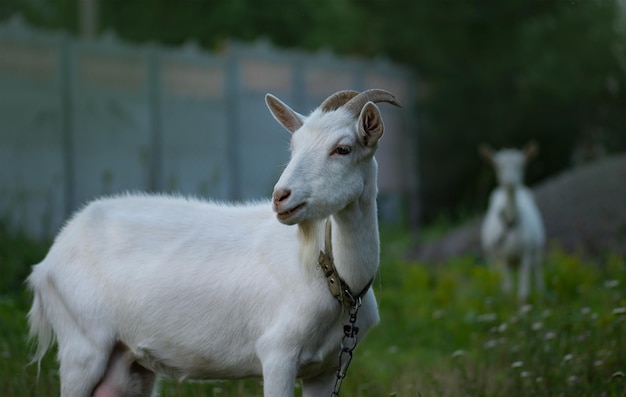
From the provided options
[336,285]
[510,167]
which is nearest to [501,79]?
[510,167]

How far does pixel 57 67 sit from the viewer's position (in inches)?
429

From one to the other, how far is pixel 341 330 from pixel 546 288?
20.8 feet

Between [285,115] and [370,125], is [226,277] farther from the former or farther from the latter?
[370,125]

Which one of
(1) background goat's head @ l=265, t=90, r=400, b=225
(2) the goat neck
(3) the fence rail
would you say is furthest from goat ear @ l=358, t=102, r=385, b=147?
(3) the fence rail

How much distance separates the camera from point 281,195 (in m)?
3.36

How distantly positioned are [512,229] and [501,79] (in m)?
7.79

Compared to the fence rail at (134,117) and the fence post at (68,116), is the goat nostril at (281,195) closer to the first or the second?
the fence rail at (134,117)

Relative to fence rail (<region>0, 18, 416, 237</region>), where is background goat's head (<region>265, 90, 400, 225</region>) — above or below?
below

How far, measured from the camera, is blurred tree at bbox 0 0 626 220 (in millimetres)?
17109

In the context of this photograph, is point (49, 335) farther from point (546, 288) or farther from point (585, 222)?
point (585, 222)

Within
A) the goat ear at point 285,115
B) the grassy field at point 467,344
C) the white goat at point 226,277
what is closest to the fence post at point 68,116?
the grassy field at point 467,344

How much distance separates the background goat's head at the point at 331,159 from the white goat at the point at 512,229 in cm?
657

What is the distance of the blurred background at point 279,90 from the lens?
10.8 meters

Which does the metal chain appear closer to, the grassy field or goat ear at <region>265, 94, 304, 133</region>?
the grassy field
